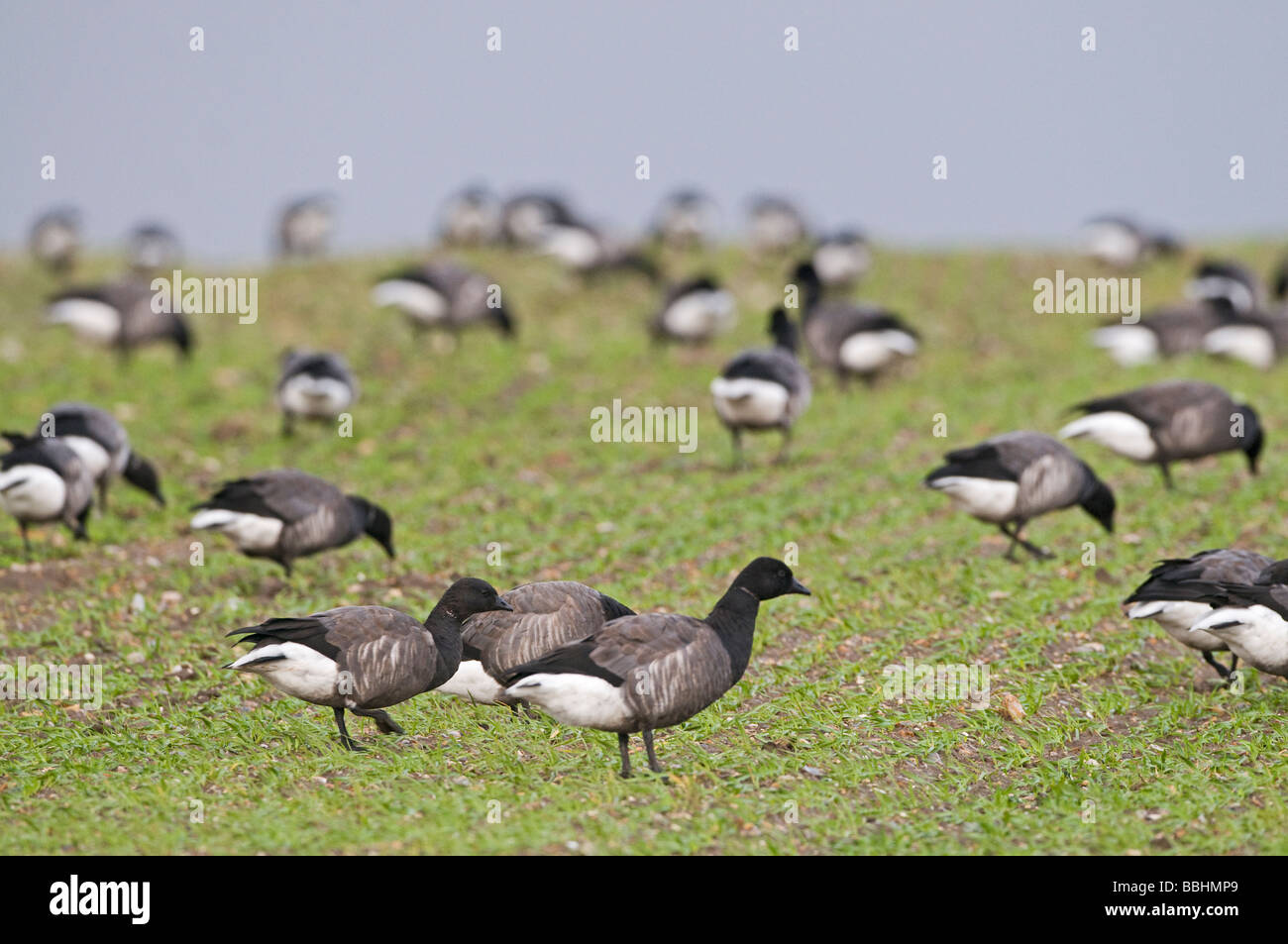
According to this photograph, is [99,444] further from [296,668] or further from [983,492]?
[983,492]

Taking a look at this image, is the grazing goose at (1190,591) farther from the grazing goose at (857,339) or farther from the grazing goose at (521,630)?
the grazing goose at (857,339)

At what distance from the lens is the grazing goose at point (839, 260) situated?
87.6 feet

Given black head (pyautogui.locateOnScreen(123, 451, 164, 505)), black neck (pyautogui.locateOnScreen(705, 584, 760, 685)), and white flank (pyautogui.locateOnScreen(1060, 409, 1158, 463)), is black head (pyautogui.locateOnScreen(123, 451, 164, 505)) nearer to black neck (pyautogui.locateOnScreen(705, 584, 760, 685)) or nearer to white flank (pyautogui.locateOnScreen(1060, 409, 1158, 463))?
black neck (pyautogui.locateOnScreen(705, 584, 760, 685))

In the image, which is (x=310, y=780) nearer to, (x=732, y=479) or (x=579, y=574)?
(x=579, y=574)

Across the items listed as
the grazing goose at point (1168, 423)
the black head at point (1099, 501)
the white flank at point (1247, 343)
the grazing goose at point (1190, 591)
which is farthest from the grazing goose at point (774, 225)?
the grazing goose at point (1190, 591)

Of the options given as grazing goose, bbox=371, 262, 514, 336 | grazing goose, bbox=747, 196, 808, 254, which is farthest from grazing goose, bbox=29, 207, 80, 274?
grazing goose, bbox=747, 196, 808, 254

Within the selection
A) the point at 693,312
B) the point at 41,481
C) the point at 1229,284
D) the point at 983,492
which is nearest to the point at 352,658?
the point at 41,481

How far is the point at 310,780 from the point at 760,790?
2.66 metres

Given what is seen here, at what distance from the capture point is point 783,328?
18828 mm

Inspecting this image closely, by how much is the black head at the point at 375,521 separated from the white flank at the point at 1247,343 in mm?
14484

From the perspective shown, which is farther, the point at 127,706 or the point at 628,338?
the point at 628,338

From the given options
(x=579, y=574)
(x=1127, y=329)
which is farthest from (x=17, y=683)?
(x=1127, y=329)

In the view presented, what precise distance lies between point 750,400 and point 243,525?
21.4 feet

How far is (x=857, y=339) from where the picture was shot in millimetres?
20391
